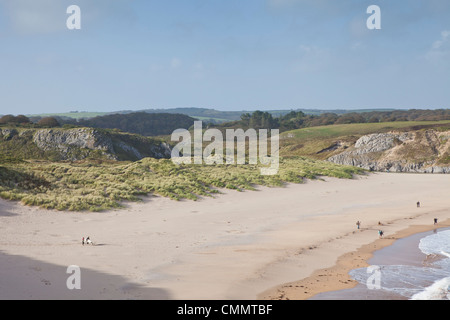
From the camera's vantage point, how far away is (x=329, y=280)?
51.5ft

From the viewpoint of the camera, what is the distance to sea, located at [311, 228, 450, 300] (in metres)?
14.2

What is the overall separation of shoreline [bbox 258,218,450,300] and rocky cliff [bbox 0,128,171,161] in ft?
127

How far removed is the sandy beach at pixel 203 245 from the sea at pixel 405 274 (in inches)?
24.8

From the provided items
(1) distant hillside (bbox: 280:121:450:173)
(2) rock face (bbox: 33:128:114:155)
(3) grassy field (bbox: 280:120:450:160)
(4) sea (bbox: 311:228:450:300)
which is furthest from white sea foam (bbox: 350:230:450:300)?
(3) grassy field (bbox: 280:120:450:160)

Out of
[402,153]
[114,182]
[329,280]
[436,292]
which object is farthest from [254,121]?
[436,292]

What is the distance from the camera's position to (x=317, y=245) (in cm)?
2091

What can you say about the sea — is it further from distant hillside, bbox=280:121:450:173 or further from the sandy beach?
distant hillside, bbox=280:121:450:173

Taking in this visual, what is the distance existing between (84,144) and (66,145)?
7.15 feet

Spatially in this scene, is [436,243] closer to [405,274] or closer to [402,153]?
[405,274]

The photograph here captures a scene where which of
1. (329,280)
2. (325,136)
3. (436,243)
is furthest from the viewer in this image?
(325,136)

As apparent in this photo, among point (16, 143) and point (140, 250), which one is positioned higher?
point (16, 143)
